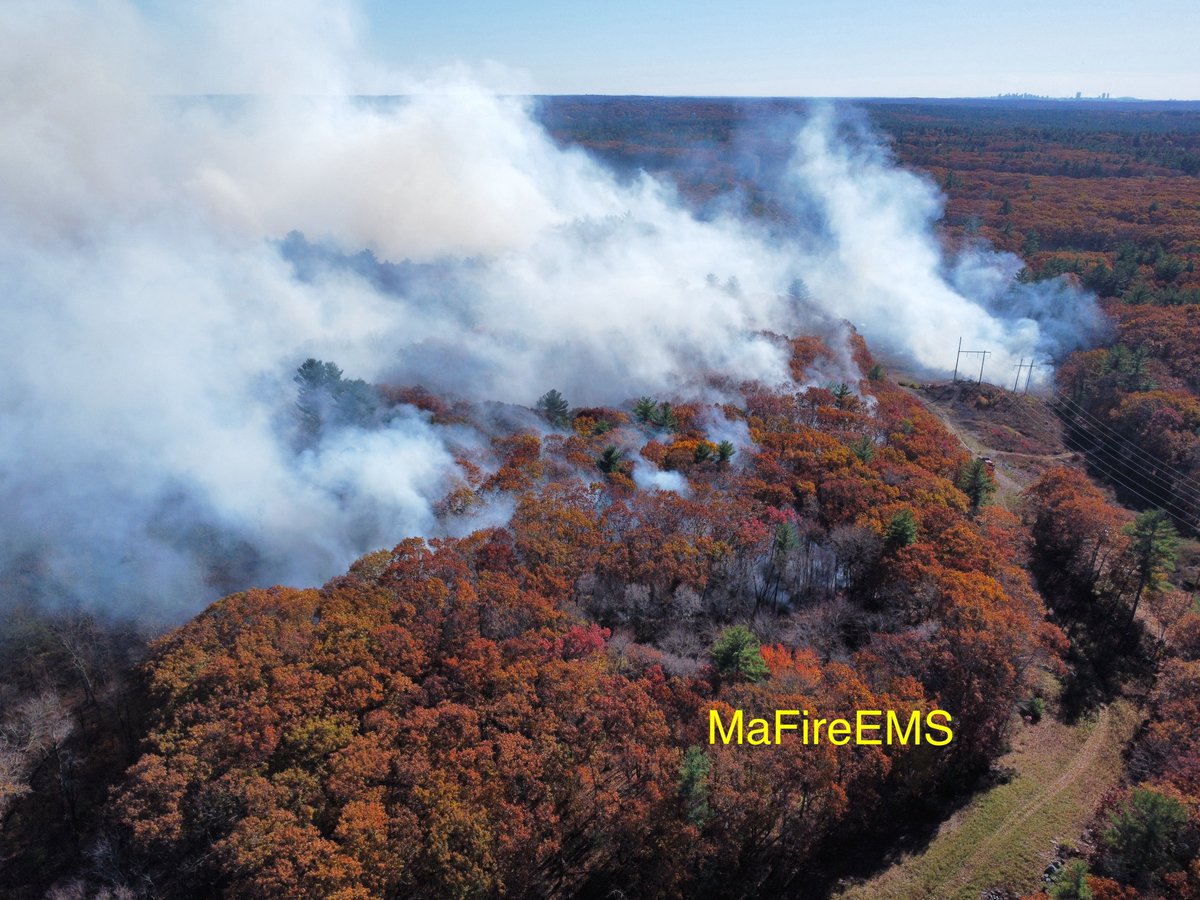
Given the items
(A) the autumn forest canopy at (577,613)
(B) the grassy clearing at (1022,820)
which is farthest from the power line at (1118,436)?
(B) the grassy clearing at (1022,820)

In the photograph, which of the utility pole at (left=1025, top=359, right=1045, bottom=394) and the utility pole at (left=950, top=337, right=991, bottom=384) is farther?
the utility pole at (left=950, top=337, right=991, bottom=384)

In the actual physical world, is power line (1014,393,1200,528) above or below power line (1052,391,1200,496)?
below

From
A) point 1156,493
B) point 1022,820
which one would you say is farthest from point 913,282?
point 1022,820

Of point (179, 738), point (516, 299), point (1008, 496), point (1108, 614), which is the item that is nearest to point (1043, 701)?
point (1108, 614)

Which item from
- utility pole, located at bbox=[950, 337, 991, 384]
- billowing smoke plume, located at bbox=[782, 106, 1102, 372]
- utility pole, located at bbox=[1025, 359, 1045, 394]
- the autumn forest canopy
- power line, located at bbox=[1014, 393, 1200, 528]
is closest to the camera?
the autumn forest canopy

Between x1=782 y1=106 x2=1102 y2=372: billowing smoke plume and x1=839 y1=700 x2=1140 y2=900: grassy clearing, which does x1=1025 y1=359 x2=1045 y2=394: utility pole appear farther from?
x1=839 y1=700 x2=1140 y2=900: grassy clearing

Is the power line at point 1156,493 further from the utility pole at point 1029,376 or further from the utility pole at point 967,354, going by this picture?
the utility pole at point 967,354

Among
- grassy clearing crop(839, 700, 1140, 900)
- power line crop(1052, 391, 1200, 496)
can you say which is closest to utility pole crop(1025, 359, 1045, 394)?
power line crop(1052, 391, 1200, 496)

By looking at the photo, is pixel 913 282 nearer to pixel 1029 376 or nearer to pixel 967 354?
pixel 967 354
